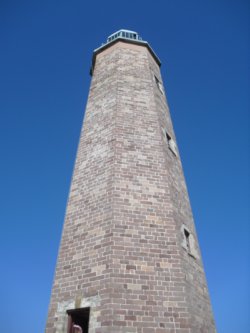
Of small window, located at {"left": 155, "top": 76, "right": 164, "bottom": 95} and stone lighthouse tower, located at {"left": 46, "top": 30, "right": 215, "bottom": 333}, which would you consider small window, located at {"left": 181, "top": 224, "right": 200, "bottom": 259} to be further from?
small window, located at {"left": 155, "top": 76, "right": 164, "bottom": 95}

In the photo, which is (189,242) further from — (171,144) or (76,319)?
(171,144)

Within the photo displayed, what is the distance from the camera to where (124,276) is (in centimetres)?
684

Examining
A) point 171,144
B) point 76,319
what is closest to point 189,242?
point 76,319

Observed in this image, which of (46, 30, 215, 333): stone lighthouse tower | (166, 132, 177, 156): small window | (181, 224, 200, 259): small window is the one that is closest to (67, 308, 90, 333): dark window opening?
(46, 30, 215, 333): stone lighthouse tower

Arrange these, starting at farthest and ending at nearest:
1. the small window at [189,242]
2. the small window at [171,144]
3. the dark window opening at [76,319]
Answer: the small window at [171,144]
the small window at [189,242]
the dark window opening at [76,319]

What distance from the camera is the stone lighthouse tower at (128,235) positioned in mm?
6574

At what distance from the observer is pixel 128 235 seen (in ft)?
24.7

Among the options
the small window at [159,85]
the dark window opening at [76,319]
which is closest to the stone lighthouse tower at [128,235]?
the dark window opening at [76,319]

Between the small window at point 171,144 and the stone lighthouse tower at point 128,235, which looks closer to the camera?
the stone lighthouse tower at point 128,235

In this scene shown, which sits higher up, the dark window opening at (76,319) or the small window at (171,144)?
the small window at (171,144)

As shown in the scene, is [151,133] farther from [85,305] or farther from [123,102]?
[85,305]

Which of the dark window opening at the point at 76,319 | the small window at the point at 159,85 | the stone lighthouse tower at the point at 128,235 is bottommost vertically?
the dark window opening at the point at 76,319

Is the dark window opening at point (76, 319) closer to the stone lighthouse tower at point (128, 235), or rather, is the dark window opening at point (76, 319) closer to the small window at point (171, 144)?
the stone lighthouse tower at point (128, 235)

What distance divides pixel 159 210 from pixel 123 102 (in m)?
4.62
